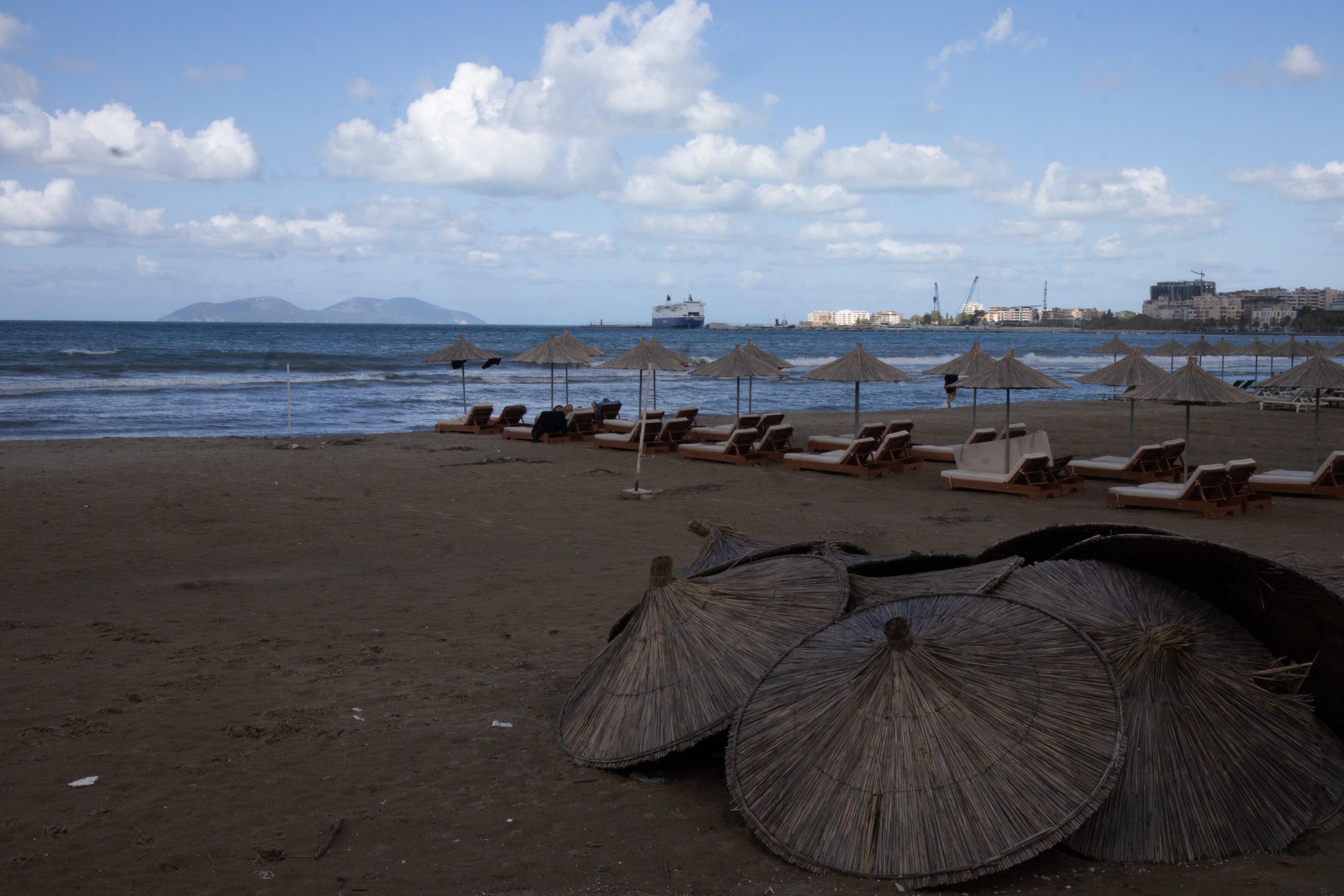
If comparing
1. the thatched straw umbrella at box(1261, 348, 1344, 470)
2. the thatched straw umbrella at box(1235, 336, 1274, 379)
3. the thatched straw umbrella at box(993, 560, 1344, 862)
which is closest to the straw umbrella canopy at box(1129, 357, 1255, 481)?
the thatched straw umbrella at box(1261, 348, 1344, 470)

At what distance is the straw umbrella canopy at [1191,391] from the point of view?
10469 mm

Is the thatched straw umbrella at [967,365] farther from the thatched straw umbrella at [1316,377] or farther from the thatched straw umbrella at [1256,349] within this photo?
the thatched straw umbrella at [1256,349]

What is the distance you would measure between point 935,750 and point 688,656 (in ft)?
3.83

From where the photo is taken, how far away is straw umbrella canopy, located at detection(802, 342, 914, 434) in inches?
536

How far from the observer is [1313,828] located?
323 centimetres

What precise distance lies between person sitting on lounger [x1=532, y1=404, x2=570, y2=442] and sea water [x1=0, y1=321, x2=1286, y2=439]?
65.3 inches

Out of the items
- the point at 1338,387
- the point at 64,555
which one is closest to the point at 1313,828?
the point at 64,555

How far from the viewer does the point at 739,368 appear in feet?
51.7

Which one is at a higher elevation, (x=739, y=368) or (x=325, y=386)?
(x=739, y=368)

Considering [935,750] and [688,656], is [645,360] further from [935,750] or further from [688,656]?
[935,750]

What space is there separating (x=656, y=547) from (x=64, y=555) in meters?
4.78

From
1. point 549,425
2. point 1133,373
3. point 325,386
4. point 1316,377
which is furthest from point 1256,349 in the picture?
point 325,386

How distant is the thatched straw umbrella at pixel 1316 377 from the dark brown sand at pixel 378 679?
5.24ft

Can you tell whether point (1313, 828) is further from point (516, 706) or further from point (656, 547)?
point (656, 547)
